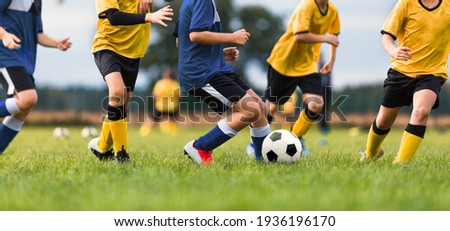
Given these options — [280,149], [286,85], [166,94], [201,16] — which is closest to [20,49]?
[201,16]

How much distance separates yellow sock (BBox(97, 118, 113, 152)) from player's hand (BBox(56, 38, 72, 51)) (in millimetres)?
882

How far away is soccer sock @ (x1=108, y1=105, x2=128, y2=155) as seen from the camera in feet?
18.7

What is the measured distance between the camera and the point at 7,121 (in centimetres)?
659

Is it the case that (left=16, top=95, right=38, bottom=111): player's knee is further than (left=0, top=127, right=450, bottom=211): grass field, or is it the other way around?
(left=16, top=95, right=38, bottom=111): player's knee

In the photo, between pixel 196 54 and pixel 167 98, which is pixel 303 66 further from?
pixel 167 98

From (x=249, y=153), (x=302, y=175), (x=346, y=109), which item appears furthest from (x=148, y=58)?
(x=302, y=175)

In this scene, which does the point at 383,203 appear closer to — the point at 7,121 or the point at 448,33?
the point at 448,33

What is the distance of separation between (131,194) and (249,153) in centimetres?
365

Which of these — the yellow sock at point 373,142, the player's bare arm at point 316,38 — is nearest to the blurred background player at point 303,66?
the player's bare arm at point 316,38

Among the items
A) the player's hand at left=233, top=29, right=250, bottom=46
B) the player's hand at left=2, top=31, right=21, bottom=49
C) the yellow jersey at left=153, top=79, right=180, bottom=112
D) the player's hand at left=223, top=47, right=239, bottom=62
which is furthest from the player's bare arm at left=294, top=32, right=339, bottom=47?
the yellow jersey at left=153, top=79, right=180, bottom=112

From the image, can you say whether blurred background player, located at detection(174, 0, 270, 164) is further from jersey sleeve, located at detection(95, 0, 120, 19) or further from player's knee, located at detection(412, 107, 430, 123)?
player's knee, located at detection(412, 107, 430, 123)

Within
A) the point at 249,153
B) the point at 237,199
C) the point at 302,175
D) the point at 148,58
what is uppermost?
the point at 237,199

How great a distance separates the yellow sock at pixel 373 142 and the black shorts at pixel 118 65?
2.56 m

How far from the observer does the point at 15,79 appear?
19.0ft
